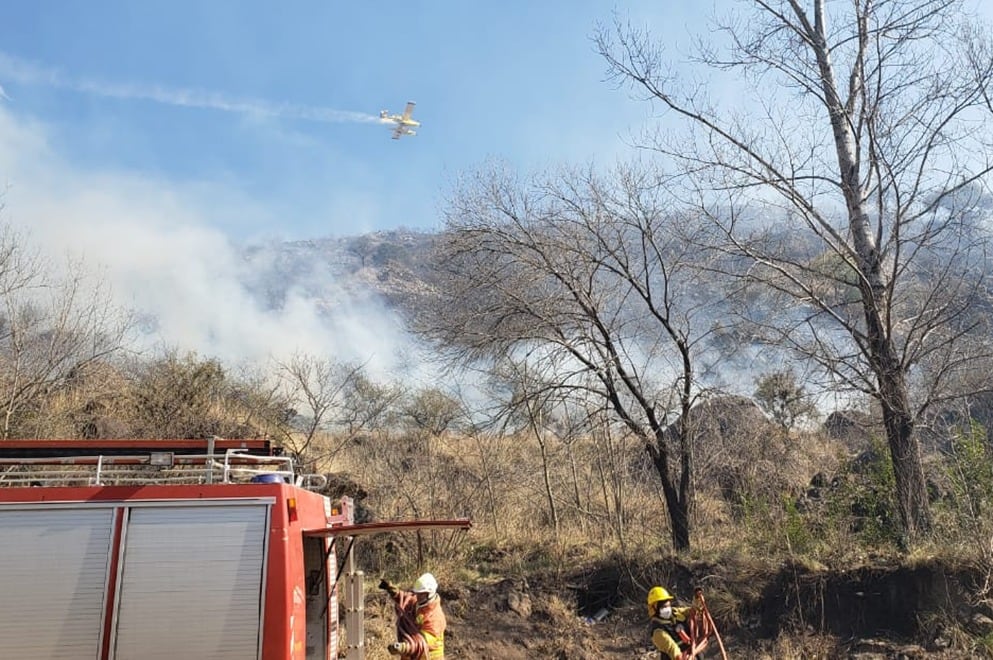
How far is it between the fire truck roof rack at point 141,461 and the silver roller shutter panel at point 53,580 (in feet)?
1.22

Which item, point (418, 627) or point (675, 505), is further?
point (675, 505)

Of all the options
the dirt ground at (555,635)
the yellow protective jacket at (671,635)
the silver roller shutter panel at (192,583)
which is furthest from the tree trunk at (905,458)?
the silver roller shutter panel at (192,583)

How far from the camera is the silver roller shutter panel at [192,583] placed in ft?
14.2

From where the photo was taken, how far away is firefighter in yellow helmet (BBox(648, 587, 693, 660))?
6465 mm

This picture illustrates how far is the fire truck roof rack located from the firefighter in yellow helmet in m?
3.24

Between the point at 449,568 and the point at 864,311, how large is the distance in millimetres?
7795

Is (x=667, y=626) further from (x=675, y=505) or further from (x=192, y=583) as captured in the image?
(x=675, y=505)

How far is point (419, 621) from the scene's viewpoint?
613 centimetres

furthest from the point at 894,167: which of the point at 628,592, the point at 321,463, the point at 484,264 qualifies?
the point at 321,463

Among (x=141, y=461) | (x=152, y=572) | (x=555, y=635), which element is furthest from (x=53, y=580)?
(x=555, y=635)

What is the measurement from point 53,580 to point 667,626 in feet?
16.2

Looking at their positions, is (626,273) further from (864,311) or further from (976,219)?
(976,219)

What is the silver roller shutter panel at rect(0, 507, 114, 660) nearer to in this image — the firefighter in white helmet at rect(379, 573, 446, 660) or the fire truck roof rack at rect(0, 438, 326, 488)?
the fire truck roof rack at rect(0, 438, 326, 488)

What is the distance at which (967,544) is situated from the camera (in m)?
8.73
